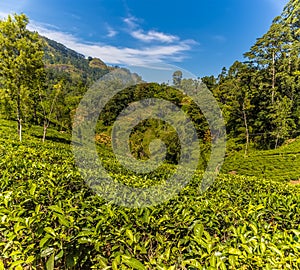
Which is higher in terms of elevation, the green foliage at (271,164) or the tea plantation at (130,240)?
the tea plantation at (130,240)

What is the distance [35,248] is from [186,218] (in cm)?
115

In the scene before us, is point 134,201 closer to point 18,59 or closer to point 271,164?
point 18,59

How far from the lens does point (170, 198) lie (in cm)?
287

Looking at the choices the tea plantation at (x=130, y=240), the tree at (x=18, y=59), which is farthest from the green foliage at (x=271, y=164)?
the tea plantation at (x=130, y=240)

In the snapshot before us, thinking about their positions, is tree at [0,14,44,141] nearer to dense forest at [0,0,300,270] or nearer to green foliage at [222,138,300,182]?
dense forest at [0,0,300,270]

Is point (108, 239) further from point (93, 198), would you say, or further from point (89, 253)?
point (93, 198)

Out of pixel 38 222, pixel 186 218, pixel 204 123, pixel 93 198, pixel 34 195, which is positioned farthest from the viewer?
pixel 204 123

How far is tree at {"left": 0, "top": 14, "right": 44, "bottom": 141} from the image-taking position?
1200cm

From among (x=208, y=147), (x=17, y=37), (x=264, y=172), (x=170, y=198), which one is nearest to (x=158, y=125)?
(x=208, y=147)

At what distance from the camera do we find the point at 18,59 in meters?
12.1

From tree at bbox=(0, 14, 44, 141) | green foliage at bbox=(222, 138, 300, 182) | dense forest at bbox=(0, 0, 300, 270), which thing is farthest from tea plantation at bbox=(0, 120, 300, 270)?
green foliage at bbox=(222, 138, 300, 182)

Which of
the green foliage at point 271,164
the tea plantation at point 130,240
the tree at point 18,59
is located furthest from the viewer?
the green foliage at point 271,164

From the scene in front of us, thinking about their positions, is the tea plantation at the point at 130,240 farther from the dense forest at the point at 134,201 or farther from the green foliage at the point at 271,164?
the green foliage at the point at 271,164

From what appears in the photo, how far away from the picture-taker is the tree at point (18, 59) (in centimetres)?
1200
